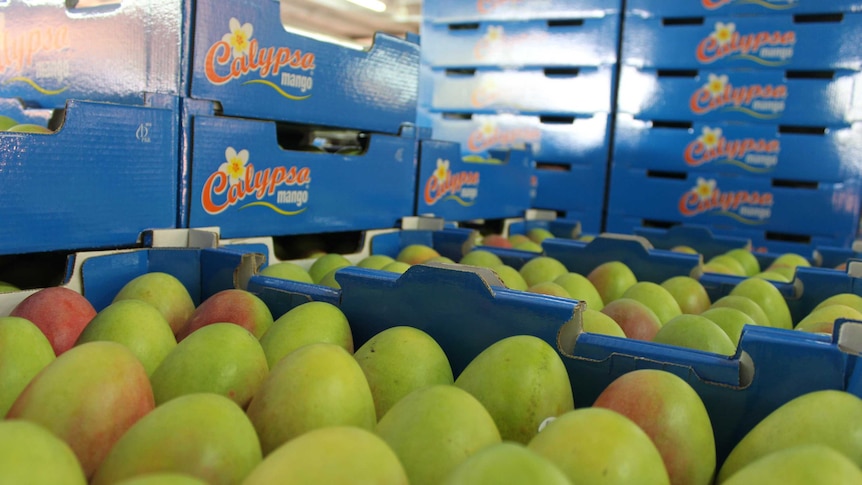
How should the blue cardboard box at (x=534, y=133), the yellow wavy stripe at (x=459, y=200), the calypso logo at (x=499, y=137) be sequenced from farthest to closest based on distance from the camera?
1. the calypso logo at (x=499, y=137)
2. the blue cardboard box at (x=534, y=133)
3. the yellow wavy stripe at (x=459, y=200)

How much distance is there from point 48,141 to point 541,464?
115 cm

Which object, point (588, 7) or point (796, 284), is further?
point (588, 7)

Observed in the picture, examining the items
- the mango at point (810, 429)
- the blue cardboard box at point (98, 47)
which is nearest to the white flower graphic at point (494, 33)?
the blue cardboard box at point (98, 47)

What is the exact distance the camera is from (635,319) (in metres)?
1.28

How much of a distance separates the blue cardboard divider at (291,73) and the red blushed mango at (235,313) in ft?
2.08

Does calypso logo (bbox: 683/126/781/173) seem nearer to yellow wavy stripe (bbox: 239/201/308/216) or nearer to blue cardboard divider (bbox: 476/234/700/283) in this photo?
blue cardboard divider (bbox: 476/234/700/283)

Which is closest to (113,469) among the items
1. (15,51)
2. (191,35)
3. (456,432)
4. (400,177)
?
(456,432)

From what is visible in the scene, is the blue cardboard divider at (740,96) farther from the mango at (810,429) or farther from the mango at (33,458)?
the mango at (33,458)

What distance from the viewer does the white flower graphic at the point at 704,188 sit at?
346 centimetres

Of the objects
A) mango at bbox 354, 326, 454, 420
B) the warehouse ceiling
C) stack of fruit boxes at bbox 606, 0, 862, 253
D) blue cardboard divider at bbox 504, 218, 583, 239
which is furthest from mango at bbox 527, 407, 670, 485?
the warehouse ceiling

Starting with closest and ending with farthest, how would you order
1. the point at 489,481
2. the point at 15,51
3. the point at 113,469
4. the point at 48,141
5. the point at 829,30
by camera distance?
the point at 489,481 < the point at 113,469 < the point at 48,141 < the point at 15,51 < the point at 829,30

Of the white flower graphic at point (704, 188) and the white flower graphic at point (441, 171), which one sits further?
the white flower graphic at point (704, 188)

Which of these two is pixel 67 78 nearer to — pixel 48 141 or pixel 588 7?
pixel 48 141

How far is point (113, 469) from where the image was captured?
0.61 meters
